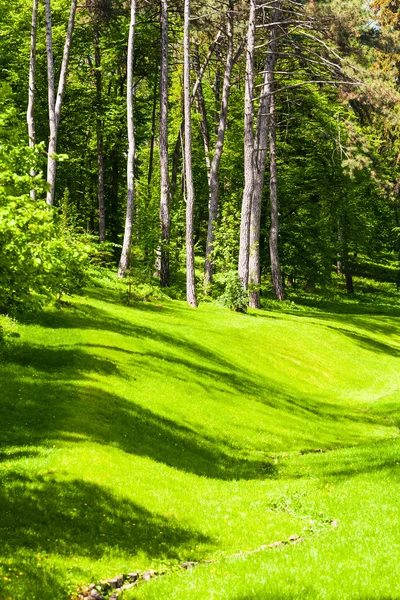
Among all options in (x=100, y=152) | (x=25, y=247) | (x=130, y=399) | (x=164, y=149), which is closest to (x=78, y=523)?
(x=25, y=247)

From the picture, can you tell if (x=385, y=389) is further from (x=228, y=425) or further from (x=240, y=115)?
(x=240, y=115)

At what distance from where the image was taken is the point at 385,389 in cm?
3131

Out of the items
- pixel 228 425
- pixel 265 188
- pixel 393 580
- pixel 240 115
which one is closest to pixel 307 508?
pixel 393 580

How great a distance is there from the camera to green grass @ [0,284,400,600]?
10.3 meters

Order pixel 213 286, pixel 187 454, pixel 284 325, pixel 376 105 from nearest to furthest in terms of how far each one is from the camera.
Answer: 1. pixel 187 454
2. pixel 376 105
3. pixel 284 325
4. pixel 213 286

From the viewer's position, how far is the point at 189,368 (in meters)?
24.7

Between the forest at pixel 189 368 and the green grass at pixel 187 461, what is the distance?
2.7 inches

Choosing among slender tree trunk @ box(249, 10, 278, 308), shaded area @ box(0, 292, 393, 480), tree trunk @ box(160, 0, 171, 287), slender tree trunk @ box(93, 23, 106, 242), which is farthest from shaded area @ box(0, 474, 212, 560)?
slender tree trunk @ box(93, 23, 106, 242)

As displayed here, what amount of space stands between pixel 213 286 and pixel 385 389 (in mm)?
14985

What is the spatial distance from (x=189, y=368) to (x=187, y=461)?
7739 millimetres

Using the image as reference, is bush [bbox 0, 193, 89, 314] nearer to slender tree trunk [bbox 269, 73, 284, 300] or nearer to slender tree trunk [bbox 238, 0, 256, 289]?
slender tree trunk [bbox 238, 0, 256, 289]

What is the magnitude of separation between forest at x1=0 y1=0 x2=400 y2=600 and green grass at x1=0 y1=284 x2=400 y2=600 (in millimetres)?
69

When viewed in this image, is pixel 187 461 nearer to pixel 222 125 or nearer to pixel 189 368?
pixel 189 368

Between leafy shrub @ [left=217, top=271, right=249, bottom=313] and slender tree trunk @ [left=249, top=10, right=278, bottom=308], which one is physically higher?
slender tree trunk @ [left=249, top=10, right=278, bottom=308]
